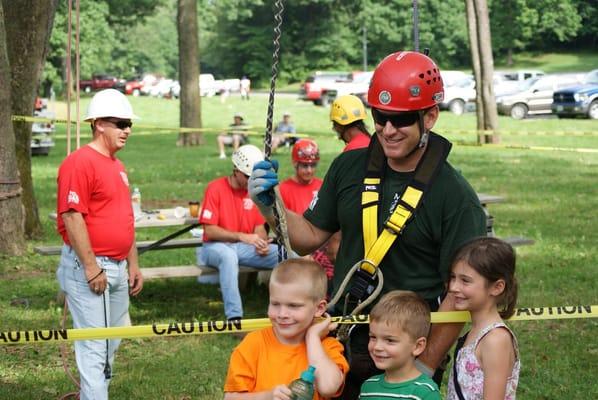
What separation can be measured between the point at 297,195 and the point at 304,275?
5440 mm

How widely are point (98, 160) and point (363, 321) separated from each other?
2.69m

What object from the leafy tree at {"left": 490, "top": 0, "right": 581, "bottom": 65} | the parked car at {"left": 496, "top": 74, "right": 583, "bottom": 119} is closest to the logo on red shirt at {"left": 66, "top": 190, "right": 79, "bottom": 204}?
the parked car at {"left": 496, "top": 74, "right": 583, "bottom": 119}

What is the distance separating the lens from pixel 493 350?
13.7 ft

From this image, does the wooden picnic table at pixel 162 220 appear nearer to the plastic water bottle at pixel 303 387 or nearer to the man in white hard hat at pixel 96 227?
the man in white hard hat at pixel 96 227

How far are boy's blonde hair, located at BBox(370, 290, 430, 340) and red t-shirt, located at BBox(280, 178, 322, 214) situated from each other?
212 inches

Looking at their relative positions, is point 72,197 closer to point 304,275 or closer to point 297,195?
point 304,275

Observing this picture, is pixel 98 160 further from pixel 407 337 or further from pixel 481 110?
pixel 481 110

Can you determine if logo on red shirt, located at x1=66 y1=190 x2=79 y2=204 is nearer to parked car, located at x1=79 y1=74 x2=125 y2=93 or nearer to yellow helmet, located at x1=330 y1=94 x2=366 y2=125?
yellow helmet, located at x1=330 y1=94 x2=366 y2=125

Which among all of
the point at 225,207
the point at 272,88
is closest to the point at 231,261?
the point at 225,207

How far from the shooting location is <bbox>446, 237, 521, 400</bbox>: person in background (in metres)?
4.16

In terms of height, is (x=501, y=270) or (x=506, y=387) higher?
(x=501, y=270)

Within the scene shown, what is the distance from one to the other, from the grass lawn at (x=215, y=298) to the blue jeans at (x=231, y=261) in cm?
35

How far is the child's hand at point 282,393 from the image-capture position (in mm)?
3920

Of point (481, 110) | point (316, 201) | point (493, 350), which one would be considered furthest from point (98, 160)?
point (481, 110)
